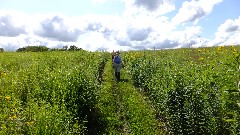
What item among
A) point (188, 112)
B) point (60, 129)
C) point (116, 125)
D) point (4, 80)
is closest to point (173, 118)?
point (188, 112)

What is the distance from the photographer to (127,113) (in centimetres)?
1478

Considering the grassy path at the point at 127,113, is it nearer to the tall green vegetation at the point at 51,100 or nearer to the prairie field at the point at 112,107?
the prairie field at the point at 112,107

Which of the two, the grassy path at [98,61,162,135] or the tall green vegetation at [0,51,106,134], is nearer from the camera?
the tall green vegetation at [0,51,106,134]

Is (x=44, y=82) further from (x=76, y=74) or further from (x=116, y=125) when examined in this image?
(x=116, y=125)

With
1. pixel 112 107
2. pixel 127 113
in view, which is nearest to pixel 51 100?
pixel 127 113

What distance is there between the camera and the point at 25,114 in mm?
8609

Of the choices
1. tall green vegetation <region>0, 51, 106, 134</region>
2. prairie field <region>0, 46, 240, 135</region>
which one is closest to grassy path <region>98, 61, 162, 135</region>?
prairie field <region>0, 46, 240, 135</region>

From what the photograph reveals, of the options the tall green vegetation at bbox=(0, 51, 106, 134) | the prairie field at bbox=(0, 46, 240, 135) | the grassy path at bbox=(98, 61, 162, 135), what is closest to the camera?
the tall green vegetation at bbox=(0, 51, 106, 134)

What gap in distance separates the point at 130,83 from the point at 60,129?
15.4 metres

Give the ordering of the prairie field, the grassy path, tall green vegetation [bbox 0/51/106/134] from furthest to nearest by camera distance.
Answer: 1. the grassy path
2. the prairie field
3. tall green vegetation [bbox 0/51/106/134]

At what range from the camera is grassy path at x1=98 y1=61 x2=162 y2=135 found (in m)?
12.6

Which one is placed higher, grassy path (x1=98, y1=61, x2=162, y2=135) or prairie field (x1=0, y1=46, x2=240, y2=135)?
prairie field (x1=0, y1=46, x2=240, y2=135)

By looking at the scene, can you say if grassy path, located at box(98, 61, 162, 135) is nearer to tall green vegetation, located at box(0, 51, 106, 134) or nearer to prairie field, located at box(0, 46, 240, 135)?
prairie field, located at box(0, 46, 240, 135)

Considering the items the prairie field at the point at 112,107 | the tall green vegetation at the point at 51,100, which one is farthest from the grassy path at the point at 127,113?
the tall green vegetation at the point at 51,100
